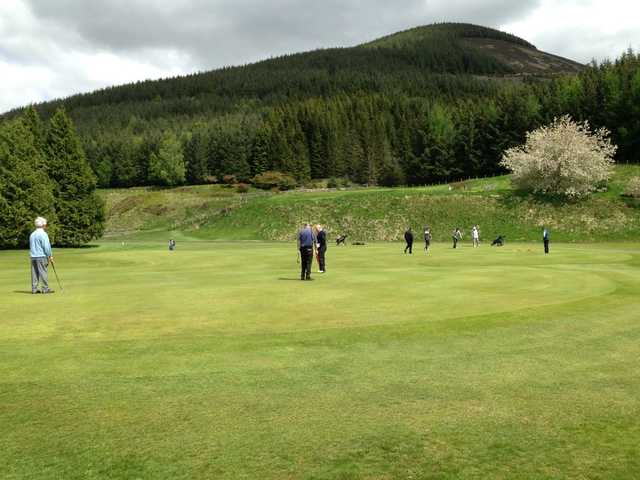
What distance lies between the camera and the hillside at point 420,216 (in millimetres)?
72250

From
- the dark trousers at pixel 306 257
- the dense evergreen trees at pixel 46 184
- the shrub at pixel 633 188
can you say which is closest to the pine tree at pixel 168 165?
the dense evergreen trees at pixel 46 184

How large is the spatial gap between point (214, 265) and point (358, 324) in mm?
23552

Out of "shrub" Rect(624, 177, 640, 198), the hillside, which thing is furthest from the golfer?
"shrub" Rect(624, 177, 640, 198)

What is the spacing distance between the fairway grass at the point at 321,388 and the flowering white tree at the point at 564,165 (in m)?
66.0

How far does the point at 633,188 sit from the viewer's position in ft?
246

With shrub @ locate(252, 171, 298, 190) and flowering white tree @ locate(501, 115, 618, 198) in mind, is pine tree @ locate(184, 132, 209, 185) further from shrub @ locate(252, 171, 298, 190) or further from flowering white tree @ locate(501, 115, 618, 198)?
flowering white tree @ locate(501, 115, 618, 198)

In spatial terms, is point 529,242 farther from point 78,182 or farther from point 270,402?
point 270,402

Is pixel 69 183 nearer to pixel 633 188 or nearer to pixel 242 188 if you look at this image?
pixel 242 188

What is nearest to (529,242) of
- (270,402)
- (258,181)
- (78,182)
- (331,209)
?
(331,209)

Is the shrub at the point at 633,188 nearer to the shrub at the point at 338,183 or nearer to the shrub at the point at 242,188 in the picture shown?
the shrub at the point at 338,183

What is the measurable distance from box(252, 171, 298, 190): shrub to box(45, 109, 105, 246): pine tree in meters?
65.6

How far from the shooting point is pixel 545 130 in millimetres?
84125

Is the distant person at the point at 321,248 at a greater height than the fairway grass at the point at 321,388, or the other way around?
the distant person at the point at 321,248

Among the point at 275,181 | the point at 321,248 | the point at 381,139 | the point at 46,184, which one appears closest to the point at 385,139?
the point at 381,139
